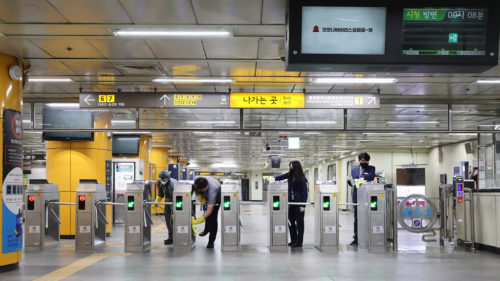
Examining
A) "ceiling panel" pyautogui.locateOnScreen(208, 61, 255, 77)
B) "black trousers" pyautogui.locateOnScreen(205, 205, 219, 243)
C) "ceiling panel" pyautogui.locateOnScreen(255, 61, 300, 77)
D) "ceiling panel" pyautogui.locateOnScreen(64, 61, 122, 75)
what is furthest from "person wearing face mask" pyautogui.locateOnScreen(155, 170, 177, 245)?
"ceiling panel" pyautogui.locateOnScreen(255, 61, 300, 77)

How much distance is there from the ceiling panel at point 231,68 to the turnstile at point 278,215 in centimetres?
222

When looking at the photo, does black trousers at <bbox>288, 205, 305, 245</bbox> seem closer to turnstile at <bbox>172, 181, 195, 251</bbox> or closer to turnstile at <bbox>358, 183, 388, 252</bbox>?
turnstile at <bbox>358, 183, 388, 252</bbox>

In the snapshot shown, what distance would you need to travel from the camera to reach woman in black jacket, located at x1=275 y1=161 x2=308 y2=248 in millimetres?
10125

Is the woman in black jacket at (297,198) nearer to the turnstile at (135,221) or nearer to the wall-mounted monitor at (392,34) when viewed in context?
the turnstile at (135,221)

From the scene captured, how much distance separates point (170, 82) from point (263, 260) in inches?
156

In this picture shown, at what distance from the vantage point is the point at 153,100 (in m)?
9.82

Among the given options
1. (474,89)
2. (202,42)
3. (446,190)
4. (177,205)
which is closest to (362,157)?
(446,190)

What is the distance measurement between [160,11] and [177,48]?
1.68 metres

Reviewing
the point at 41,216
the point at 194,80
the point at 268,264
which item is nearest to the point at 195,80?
the point at 194,80

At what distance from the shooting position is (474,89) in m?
11.0

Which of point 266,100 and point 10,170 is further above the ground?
point 266,100

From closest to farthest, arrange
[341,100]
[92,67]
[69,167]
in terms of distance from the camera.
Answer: [92,67] → [341,100] → [69,167]

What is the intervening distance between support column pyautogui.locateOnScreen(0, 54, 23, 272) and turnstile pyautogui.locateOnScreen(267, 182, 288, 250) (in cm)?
437

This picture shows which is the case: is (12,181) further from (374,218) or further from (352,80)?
(374,218)
